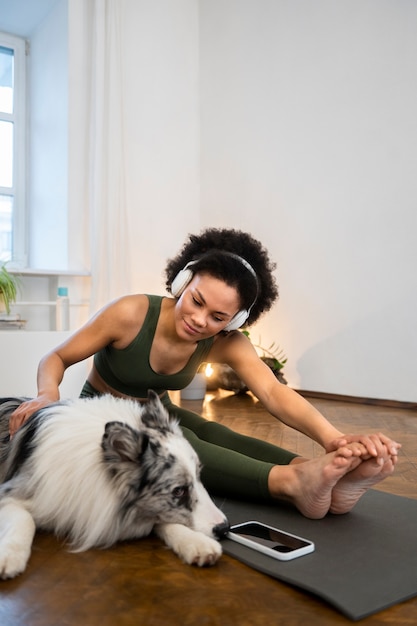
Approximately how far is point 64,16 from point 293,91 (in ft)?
6.47

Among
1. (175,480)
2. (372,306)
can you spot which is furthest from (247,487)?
(372,306)

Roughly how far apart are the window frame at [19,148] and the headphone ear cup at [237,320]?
3576 mm

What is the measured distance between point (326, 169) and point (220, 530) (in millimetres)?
3790

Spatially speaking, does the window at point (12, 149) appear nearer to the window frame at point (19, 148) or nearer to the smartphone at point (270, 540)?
the window frame at point (19, 148)

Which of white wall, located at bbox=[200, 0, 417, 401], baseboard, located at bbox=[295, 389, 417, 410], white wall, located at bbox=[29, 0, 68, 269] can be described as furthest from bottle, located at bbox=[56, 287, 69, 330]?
baseboard, located at bbox=[295, 389, 417, 410]

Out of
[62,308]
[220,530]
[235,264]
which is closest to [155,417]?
[220,530]

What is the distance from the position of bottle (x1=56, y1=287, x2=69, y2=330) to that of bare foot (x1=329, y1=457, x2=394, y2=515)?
→ 3.33 metres

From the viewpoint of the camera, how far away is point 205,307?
1.87m

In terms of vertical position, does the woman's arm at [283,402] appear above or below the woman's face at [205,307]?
below

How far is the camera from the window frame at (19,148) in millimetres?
5188

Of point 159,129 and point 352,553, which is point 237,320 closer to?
point 352,553

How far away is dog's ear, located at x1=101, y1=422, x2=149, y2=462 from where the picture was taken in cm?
139

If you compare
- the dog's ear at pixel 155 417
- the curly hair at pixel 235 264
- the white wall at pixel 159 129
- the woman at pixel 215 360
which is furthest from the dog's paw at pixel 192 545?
the white wall at pixel 159 129

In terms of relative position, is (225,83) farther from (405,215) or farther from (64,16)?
(405,215)
